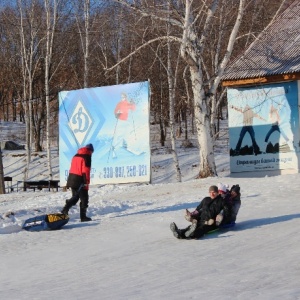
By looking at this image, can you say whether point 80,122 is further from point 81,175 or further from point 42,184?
point 81,175

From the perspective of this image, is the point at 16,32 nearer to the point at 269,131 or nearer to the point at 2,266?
the point at 269,131

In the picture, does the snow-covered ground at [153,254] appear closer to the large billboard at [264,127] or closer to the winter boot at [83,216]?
the winter boot at [83,216]

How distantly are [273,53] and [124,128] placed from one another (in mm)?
6196

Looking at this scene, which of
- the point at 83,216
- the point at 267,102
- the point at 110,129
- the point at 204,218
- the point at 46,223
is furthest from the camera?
the point at 267,102

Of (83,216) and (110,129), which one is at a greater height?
(110,129)

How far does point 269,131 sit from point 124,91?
550 centimetres

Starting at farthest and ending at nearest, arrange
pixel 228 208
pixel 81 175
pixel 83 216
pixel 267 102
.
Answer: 1. pixel 267 102
2. pixel 83 216
3. pixel 81 175
4. pixel 228 208

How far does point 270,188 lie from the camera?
19.8 meters

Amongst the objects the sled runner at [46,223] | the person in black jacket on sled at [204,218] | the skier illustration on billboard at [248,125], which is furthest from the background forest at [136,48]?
the person in black jacket on sled at [204,218]

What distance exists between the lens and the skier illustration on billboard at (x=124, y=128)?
2619 centimetres

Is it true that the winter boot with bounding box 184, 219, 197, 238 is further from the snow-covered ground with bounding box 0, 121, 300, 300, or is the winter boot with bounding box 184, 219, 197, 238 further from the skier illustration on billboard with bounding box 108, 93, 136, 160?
the skier illustration on billboard with bounding box 108, 93, 136, 160

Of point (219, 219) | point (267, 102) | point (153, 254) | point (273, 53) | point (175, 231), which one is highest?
point (273, 53)

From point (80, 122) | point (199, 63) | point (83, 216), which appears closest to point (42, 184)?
point (80, 122)

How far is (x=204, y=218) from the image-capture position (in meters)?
13.1
